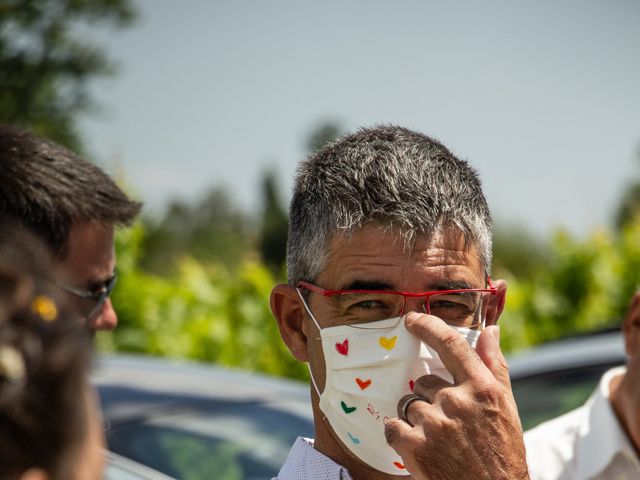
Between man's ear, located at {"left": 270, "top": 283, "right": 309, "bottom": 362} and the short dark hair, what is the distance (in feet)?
2.81

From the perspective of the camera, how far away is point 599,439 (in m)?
2.95

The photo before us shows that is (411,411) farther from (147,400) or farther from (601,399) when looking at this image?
(147,400)

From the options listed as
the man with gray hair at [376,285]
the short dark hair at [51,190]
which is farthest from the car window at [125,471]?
the man with gray hair at [376,285]

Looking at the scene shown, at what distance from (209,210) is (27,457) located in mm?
75665

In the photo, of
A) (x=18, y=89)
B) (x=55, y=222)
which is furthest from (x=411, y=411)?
(x=18, y=89)

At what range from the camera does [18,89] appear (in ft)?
109

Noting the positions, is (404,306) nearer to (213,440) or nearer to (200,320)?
(213,440)

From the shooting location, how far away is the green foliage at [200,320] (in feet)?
34.0

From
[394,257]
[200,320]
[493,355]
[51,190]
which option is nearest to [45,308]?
[493,355]


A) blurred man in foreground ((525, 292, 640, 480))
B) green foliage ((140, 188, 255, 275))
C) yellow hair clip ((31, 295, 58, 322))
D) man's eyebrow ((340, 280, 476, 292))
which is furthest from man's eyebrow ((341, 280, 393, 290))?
green foliage ((140, 188, 255, 275))

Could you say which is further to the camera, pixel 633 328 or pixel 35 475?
pixel 633 328

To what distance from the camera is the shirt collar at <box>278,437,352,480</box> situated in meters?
2.24

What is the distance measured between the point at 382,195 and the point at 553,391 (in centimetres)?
292

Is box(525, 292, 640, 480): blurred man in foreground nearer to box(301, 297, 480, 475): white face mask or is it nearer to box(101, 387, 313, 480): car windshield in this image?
box(301, 297, 480, 475): white face mask
